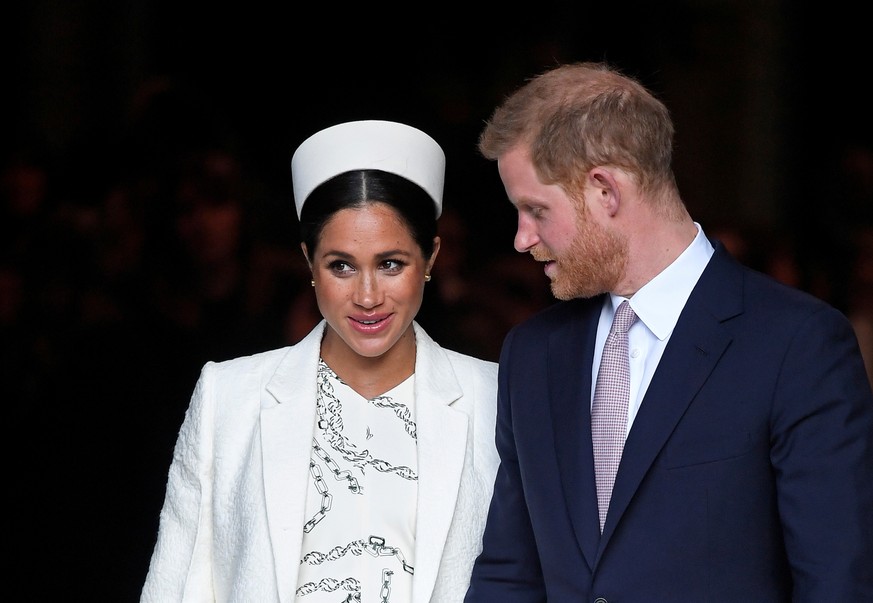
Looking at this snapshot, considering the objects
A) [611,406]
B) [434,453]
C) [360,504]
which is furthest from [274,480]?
[611,406]

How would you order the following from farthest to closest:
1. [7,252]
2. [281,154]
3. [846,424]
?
1. [281,154]
2. [7,252]
3. [846,424]

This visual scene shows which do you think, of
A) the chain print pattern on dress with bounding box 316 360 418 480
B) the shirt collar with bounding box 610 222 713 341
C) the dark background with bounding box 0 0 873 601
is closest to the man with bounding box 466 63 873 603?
the shirt collar with bounding box 610 222 713 341

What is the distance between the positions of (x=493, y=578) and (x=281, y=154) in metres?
3.29

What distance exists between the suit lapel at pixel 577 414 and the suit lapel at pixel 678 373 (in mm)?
56

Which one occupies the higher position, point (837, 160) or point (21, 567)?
point (837, 160)

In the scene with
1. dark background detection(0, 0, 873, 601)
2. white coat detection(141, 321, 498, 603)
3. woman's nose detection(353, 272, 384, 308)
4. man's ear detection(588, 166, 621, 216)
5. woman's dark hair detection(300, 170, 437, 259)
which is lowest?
white coat detection(141, 321, 498, 603)

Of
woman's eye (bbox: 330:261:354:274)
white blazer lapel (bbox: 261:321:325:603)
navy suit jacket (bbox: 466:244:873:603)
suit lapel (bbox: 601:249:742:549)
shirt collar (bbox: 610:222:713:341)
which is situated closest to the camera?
navy suit jacket (bbox: 466:244:873:603)

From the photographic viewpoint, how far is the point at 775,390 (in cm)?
229

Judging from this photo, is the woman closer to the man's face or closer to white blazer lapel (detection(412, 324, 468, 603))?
white blazer lapel (detection(412, 324, 468, 603))

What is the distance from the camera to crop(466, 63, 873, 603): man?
7.37 ft

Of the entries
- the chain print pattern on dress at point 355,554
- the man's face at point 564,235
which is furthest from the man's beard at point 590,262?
the chain print pattern on dress at point 355,554

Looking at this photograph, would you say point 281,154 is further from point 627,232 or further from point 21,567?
point 627,232

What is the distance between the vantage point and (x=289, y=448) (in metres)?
2.81

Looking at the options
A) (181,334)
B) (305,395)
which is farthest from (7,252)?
(305,395)
